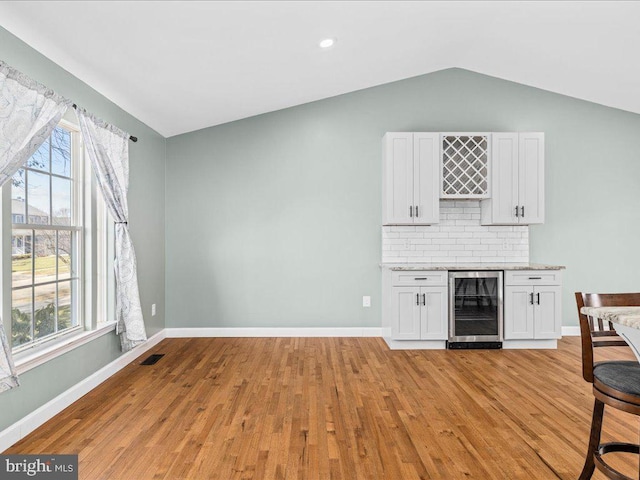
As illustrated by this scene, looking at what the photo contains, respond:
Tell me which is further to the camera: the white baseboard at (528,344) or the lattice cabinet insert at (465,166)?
the lattice cabinet insert at (465,166)

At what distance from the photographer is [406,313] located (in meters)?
4.44

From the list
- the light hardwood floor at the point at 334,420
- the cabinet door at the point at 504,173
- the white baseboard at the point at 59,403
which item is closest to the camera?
the light hardwood floor at the point at 334,420

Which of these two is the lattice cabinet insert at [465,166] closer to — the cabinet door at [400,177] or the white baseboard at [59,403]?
the cabinet door at [400,177]

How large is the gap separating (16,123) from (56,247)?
3.70 ft

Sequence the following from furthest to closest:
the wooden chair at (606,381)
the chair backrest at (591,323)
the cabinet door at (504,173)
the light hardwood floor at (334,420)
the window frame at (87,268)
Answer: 1. the cabinet door at (504,173)
2. the window frame at (87,268)
3. the light hardwood floor at (334,420)
4. the chair backrest at (591,323)
5. the wooden chair at (606,381)

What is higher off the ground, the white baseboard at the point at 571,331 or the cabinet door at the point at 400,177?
the cabinet door at the point at 400,177

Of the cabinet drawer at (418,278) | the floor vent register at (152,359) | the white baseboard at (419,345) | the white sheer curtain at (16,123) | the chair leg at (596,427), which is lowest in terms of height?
the floor vent register at (152,359)

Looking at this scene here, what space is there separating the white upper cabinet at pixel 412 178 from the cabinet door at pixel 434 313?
0.82m

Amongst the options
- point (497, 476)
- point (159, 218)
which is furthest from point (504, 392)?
point (159, 218)

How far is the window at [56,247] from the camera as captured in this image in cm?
270

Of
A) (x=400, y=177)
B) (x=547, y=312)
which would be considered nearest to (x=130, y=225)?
(x=400, y=177)

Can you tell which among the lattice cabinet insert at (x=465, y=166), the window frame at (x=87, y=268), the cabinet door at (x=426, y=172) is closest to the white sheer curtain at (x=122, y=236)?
the window frame at (x=87, y=268)

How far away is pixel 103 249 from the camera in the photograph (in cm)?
369

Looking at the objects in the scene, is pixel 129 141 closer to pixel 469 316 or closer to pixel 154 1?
pixel 154 1
